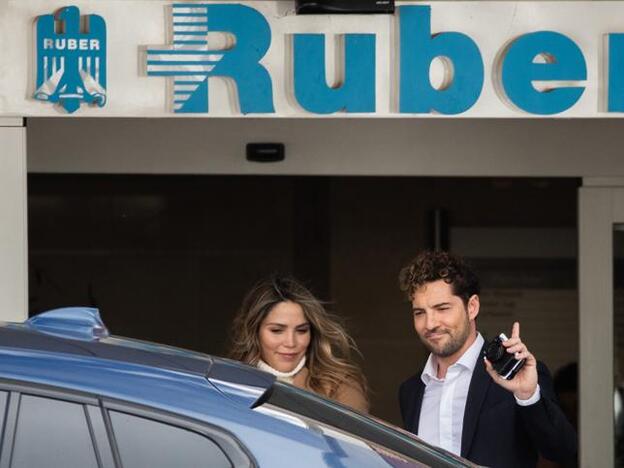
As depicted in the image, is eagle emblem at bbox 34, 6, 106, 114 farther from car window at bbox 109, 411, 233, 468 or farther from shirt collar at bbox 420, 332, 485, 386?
car window at bbox 109, 411, 233, 468

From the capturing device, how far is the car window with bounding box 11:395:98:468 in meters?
3.02

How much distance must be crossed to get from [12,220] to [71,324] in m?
2.75

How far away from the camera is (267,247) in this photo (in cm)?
1068

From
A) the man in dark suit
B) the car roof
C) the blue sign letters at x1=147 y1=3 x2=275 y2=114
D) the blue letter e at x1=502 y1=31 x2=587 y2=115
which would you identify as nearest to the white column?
the blue sign letters at x1=147 y1=3 x2=275 y2=114

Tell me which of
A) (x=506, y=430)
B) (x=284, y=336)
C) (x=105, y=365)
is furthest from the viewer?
(x=284, y=336)

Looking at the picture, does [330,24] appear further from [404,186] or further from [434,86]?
[404,186]

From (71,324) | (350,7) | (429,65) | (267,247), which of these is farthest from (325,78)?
(267,247)

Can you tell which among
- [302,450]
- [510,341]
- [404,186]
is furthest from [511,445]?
[404,186]

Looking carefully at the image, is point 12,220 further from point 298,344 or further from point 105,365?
point 105,365

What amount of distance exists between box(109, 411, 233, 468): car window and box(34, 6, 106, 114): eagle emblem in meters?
3.37

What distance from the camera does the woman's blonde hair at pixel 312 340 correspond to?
5.71 meters

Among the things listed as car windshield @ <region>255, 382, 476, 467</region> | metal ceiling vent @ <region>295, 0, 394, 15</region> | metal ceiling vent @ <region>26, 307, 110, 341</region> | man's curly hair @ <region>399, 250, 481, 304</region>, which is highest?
metal ceiling vent @ <region>295, 0, 394, 15</region>

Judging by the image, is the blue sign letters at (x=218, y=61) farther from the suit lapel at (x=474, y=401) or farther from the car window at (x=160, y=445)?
the car window at (x=160, y=445)

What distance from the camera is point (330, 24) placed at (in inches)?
246
